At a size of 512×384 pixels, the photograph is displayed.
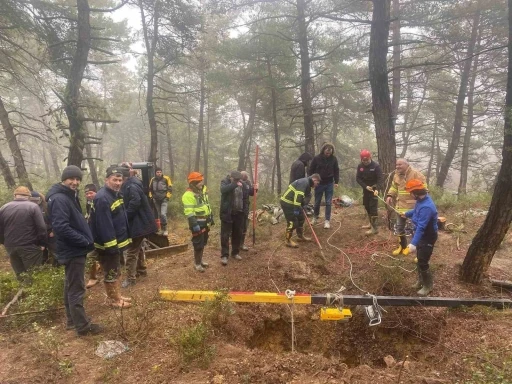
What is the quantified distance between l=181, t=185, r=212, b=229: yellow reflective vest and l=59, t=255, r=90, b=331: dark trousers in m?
2.10

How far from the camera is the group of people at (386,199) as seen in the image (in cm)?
502

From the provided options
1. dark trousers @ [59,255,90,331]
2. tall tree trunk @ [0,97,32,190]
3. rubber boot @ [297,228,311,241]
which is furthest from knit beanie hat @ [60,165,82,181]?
tall tree trunk @ [0,97,32,190]

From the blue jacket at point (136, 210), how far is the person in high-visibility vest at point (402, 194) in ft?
16.3

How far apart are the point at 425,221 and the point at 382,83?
4.58 meters

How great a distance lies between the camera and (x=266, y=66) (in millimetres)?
14297

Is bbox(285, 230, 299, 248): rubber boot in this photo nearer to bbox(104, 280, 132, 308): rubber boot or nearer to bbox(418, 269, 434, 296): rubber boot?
bbox(418, 269, 434, 296): rubber boot

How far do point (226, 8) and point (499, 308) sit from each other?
10275 millimetres

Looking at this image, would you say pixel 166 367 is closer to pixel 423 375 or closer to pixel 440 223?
pixel 423 375

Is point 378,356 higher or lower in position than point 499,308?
lower

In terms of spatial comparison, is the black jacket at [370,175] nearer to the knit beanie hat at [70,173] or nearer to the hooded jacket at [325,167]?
the hooded jacket at [325,167]

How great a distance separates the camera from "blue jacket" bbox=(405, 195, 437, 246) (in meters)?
4.91

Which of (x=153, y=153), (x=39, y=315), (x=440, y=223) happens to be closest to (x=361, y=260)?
(x=440, y=223)

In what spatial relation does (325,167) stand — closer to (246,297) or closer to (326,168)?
(326,168)

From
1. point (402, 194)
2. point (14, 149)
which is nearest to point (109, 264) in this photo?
point (402, 194)
